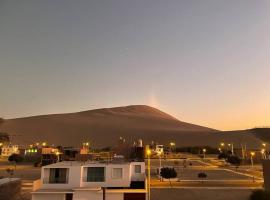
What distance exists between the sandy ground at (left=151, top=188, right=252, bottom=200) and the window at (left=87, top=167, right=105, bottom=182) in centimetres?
704

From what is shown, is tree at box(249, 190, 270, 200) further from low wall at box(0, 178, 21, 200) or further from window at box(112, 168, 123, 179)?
low wall at box(0, 178, 21, 200)

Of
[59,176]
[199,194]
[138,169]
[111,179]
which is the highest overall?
[138,169]

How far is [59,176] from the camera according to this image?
32375 mm

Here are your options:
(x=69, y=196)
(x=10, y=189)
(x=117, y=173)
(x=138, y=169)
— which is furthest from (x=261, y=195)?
(x=10, y=189)

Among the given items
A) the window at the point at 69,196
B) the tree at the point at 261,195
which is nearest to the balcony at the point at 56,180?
Answer: the window at the point at 69,196

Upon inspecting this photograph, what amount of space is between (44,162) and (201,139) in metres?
123

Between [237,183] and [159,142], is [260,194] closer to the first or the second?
[237,183]

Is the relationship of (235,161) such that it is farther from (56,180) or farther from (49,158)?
(56,180)

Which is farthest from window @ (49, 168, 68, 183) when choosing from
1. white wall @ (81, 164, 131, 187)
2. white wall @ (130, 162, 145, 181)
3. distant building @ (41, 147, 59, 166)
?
distant building @ (41, 147, 59, 166)

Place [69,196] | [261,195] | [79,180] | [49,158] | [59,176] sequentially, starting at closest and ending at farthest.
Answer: [69,196] → [261,195] → [79,180] → [59,176] → [49,158]

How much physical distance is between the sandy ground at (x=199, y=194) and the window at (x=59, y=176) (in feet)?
33.9

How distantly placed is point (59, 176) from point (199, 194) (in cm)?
1701

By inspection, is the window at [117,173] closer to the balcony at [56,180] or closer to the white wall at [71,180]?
the white wall at [71,180]

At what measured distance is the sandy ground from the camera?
36000mm
